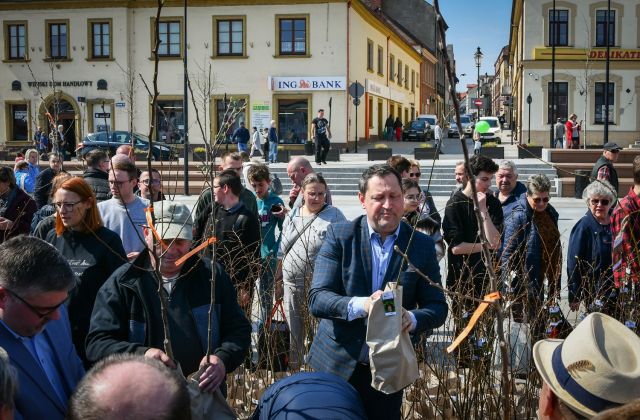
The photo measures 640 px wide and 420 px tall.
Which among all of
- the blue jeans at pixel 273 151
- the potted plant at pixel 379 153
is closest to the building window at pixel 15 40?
the blue jeans at pixel 273 151

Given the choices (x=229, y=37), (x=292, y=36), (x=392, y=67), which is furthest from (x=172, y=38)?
(x=392, y=67)

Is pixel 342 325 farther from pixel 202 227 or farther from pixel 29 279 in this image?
pixel 202 227

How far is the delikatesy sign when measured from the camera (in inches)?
1476

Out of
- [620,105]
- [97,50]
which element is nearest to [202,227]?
[97,50]

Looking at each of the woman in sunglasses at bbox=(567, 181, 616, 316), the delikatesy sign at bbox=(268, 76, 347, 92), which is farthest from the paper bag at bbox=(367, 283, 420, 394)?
the delikatesy sign at bbox=(268, 76, 347, 92)

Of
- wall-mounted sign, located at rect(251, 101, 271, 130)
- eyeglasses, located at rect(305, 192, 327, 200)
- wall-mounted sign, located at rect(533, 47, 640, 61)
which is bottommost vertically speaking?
eyeglasses, located at rect(305, 192, 327, 200)

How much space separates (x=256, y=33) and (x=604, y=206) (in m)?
33.1

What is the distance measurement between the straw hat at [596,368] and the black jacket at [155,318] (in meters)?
1.61

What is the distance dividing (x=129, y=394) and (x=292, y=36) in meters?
37.0

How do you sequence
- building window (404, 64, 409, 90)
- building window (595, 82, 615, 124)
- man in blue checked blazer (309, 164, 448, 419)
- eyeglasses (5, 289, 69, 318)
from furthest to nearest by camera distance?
building window (404, 64, 409, 90) < building window (595, 82, 615, 124) < man in blue checked blazer (309, 164, 448, 419) < eyeglasses (5, 289, 69, 318)

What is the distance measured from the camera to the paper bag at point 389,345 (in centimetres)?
309

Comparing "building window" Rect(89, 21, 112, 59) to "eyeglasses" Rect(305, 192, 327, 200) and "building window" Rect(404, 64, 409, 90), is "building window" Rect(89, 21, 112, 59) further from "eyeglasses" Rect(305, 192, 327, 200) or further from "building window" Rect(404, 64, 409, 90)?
"eyeglasses" Rect(305, 192, 327, 200)

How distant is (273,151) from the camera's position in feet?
97.7

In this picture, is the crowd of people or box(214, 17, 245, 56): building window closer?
the crowd of people
